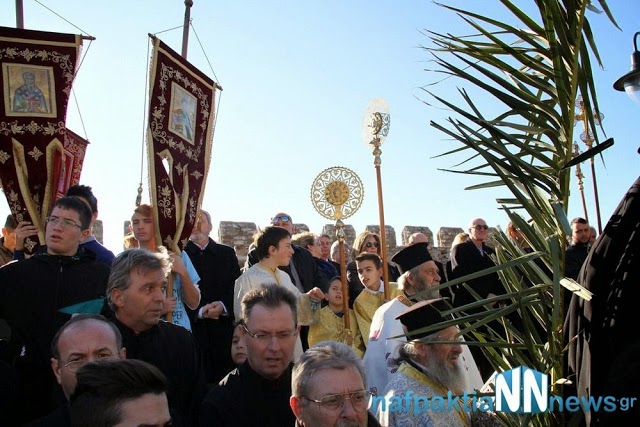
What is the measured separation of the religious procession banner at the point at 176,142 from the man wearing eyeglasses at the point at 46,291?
98 centimetres

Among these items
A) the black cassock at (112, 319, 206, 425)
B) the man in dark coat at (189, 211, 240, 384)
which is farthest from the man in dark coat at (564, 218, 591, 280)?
the black cassock at (112, 319, 206, 425)

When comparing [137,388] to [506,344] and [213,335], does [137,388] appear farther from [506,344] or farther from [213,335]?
[213,335]

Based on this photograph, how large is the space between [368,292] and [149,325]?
3070mm

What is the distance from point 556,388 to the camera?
210 centimetres

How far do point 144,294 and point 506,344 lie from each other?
214cm

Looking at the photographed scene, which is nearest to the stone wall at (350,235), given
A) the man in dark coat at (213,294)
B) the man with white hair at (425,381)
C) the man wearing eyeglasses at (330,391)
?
the man in dark coat at (213,294)

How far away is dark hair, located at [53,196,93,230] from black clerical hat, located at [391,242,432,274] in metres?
2.60

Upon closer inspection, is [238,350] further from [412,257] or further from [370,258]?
[370,258]

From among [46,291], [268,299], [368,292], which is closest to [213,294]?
[368,292]

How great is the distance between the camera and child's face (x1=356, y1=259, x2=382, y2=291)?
20.8ft

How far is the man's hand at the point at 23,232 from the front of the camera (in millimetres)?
5188

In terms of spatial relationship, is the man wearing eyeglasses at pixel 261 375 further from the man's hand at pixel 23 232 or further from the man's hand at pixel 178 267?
the man's hand at pixel 23 232

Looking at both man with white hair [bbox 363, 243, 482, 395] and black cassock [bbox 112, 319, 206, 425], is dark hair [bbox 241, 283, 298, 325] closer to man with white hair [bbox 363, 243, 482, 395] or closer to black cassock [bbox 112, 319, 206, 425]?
black cassock [bbox 112, 319, 206, 425]

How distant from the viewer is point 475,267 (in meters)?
7.42
